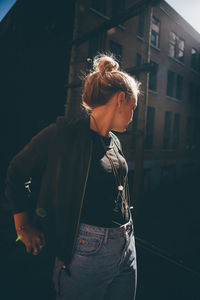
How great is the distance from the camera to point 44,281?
9.52ft

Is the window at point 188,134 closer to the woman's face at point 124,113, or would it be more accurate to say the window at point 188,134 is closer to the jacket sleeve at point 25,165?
the woman's face at point 124,113

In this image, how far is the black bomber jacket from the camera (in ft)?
3.72

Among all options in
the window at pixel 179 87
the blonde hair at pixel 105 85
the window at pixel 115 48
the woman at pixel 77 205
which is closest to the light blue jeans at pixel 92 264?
the woman at pixel 77 205

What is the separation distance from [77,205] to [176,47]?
1877 cm

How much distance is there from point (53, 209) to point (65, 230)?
0.15m

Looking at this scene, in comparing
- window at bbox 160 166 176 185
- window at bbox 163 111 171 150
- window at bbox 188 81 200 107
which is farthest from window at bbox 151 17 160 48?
window at bbox 160 166 176 185

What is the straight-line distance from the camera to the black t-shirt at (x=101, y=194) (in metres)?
1.18

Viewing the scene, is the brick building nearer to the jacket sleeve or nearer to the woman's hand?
the jacket sleeve

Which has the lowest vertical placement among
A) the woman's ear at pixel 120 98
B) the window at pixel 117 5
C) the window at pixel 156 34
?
the woman's ear at pixel 120 98

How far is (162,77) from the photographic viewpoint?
14445 mm

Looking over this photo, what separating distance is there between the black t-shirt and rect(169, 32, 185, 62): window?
57.5ft

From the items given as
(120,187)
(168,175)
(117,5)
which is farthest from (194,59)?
(120,187)

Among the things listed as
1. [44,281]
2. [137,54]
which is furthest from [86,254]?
[137,54]

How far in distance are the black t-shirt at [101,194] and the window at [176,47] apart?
57.5 feet
